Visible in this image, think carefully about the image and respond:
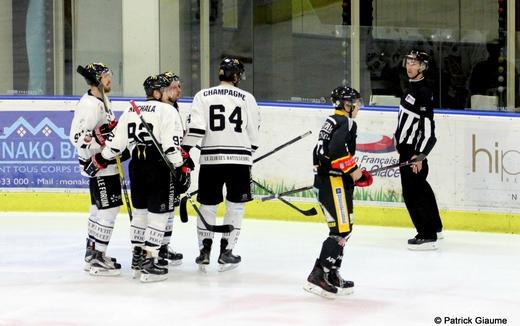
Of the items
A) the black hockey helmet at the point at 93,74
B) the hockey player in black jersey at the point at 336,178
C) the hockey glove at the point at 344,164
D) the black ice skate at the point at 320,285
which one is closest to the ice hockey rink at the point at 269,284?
the black ice skate at the point at 320,285

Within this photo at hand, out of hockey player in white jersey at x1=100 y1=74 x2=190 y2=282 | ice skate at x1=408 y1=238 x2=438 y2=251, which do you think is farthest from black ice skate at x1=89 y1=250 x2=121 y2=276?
ice skate at x1=408 y1=238 x2=438 y2=251

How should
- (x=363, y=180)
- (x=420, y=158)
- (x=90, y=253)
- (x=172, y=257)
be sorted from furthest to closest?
(x=420, y=158), (x=172, y=257), (x=90, y=253), (x=363, y=180)

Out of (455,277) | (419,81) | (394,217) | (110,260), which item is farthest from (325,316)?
(394,217)

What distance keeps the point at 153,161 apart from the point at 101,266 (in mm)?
721

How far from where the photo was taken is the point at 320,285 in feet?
14.7

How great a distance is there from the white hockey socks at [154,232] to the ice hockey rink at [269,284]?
195 millimetres

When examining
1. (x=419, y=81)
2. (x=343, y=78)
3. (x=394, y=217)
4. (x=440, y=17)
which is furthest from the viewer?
(x=440, y=17)

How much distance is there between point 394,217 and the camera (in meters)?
6.73

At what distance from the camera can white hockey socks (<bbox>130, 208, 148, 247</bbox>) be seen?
4898mm

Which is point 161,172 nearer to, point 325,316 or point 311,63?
point 325,316

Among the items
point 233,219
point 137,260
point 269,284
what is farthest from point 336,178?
point 137,260

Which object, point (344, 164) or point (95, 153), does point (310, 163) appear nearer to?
point (95, 153)

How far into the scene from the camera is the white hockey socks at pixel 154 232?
478cm

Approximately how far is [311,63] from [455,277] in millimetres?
3447
